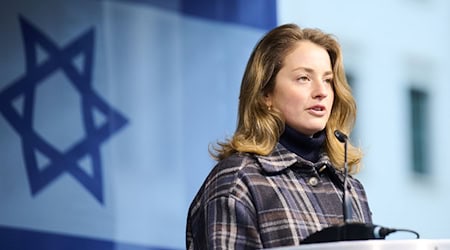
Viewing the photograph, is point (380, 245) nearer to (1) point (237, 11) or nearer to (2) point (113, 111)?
(2) point (113, 111)

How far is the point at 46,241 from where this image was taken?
4582 millimetres

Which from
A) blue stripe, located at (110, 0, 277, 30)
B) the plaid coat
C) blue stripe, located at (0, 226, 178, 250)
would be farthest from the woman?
blue stripe, located at (110, 0, 277, 30)

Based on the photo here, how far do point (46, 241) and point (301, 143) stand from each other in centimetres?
123

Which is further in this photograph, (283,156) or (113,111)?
(113,111)

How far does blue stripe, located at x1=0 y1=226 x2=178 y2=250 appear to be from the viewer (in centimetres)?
452

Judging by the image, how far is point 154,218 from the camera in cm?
479

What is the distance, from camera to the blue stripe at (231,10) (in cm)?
499

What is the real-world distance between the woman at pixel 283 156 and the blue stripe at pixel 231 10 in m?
1.21

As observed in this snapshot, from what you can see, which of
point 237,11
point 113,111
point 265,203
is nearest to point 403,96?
point 237,11

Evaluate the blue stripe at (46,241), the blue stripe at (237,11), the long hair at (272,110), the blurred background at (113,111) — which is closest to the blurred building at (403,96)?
the blue stripe at (237,11)

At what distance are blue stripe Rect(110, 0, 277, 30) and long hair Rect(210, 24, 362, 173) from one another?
47.4 inches

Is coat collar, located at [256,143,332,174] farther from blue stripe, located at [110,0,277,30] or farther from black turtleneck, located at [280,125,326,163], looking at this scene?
blue stripe, located at [110,0,277,30]

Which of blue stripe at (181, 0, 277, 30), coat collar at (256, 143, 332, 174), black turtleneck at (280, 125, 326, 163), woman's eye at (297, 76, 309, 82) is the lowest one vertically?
coat collar at (256, 143, 332, 174)

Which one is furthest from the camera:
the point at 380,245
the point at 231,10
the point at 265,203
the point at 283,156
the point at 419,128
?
the point at 419,128
